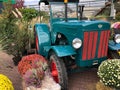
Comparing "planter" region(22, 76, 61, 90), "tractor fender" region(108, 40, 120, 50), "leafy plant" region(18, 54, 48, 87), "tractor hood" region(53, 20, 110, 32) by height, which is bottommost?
"planter" region(22, 76, 61, 90)

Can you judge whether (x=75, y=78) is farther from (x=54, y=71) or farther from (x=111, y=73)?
(x=111, y=73)

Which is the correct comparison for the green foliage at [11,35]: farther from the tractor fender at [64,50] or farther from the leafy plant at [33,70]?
the tractor fender at [64,50]

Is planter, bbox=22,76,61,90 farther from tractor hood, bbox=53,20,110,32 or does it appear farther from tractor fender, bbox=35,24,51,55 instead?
tractor fender, bbox=35,24,51,55

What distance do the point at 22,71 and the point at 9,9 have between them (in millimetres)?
2094

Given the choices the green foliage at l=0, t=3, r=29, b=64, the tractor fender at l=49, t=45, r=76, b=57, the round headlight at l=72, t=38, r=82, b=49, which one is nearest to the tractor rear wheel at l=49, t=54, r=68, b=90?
the tractor fender at l=49, t=45, r=76, b=57

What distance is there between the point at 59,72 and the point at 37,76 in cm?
53

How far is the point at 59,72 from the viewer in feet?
17.9

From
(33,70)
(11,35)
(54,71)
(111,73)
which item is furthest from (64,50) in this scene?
(11,35)

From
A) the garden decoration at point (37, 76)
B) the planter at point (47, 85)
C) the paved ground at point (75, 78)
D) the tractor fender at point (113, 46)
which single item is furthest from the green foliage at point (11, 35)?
the tractor fender at point (113, 46)

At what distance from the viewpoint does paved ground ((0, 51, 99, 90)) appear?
5.92m

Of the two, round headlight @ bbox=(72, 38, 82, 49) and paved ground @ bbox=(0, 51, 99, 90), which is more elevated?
round headlight @ bbox=(72, 38, 82, 49)

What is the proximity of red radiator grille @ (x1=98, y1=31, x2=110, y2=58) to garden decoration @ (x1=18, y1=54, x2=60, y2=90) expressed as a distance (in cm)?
121

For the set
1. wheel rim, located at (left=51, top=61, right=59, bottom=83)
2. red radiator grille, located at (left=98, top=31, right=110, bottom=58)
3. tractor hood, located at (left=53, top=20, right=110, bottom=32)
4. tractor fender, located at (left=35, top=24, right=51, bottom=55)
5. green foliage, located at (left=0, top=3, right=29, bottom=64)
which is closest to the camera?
tractor hood, located at (left=53, top=20, right=110, bottom=32)

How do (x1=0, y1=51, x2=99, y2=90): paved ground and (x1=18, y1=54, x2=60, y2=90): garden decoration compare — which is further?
(x1=0, y1=51, x2=99, y2=90): paved ground
